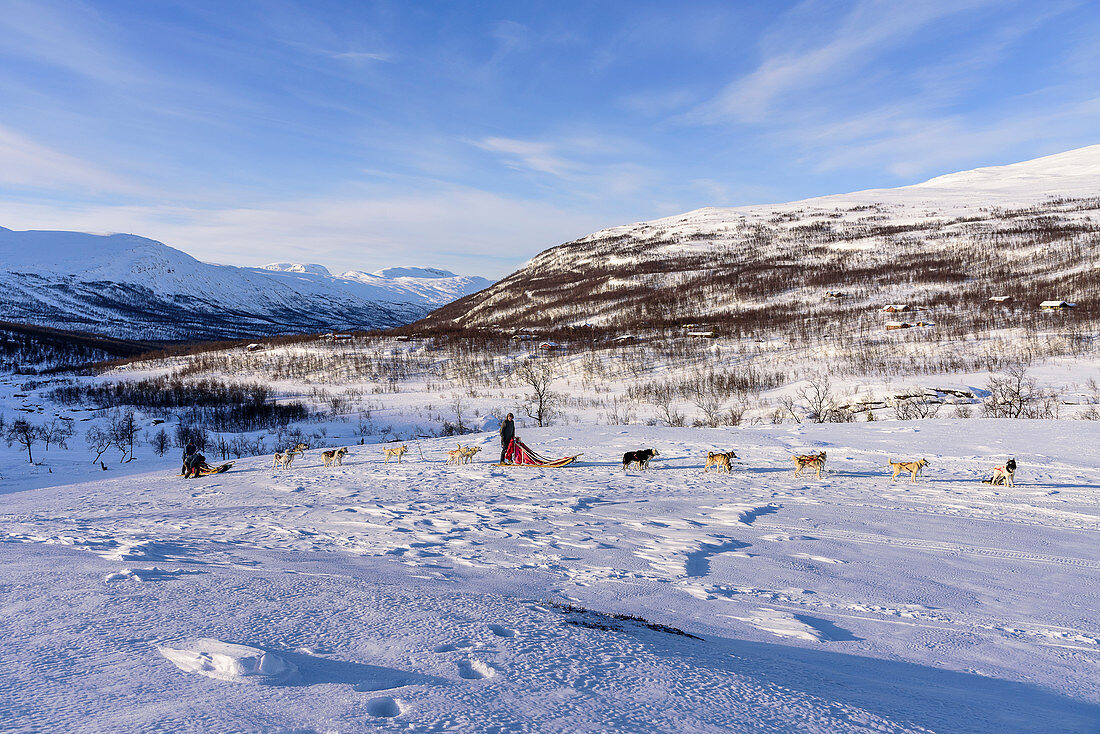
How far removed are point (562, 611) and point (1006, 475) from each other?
10.8 metres

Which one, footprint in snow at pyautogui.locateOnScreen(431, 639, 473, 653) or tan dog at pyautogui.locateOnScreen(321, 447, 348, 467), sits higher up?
footprint in snow at pyautogui.locateOnScreen(431, 639, 473, 653)

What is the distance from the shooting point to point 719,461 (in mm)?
12766

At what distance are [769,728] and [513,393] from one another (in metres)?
35.9

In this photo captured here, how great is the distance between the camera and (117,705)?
2.30 meters

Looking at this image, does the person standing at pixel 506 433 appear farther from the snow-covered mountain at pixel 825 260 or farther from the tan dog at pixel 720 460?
the snow-covered mountain at pixel 825 260

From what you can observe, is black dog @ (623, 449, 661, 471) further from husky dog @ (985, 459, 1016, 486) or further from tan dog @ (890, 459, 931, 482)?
husky dog @ (985, 459, 1016, 486)

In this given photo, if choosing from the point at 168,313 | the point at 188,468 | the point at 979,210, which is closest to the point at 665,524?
the point at 188,468

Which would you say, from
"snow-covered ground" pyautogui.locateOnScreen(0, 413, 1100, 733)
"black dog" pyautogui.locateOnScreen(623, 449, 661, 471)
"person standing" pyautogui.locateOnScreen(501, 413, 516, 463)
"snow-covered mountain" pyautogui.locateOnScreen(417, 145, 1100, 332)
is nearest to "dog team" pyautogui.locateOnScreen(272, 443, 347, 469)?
"snow-covered ground" pyautogui.locateOnScreen(0, 413, 1100, 733)

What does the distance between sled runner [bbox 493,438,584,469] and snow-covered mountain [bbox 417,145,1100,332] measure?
135 ft

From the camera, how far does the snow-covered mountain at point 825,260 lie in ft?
187

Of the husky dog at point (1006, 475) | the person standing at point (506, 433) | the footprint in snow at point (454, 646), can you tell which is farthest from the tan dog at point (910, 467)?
the footprint in snow at point (454, 646)

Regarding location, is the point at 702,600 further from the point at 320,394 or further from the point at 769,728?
the point at 320,394

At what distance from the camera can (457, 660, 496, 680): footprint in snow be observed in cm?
280

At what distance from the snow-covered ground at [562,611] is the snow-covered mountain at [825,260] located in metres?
45.4
